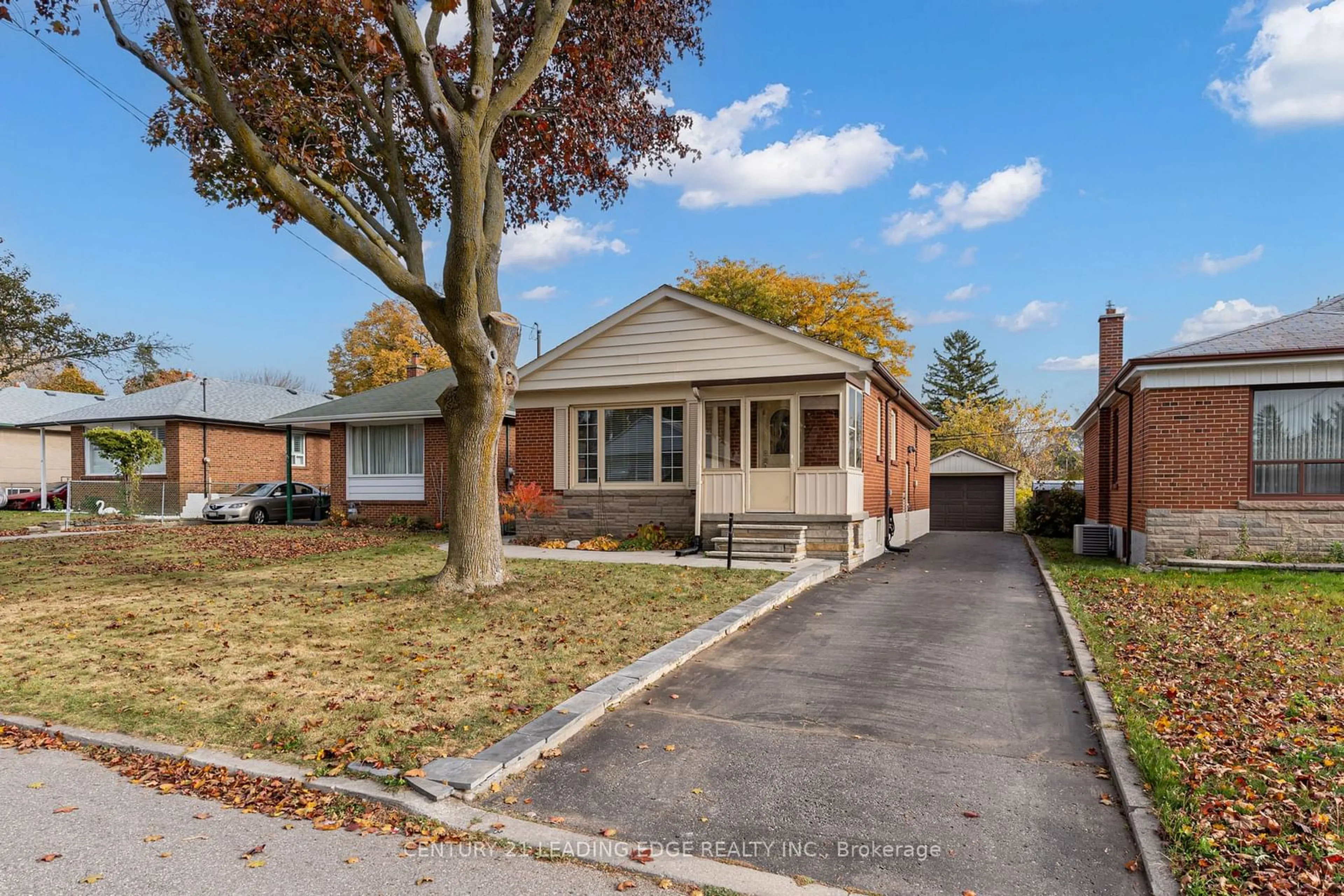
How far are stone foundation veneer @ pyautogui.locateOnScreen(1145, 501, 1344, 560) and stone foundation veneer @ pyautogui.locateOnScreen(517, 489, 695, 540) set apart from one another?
7.94m

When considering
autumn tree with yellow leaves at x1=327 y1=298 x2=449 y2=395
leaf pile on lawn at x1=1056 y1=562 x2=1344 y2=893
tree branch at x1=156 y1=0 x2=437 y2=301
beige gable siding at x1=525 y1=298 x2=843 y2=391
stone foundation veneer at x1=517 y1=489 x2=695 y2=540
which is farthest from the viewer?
autumn tree with yellow leaves at x1=327 y1=298 x2=449 y2=395

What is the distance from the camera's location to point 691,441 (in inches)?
582

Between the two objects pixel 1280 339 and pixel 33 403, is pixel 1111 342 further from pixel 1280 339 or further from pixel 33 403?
pixel 33 403

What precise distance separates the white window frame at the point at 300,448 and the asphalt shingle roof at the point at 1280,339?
27879mm

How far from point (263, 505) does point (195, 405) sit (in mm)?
7090

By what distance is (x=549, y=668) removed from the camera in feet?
20.4

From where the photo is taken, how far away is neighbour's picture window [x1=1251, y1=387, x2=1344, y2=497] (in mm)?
11391

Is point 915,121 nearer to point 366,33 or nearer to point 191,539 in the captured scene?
point 366,33

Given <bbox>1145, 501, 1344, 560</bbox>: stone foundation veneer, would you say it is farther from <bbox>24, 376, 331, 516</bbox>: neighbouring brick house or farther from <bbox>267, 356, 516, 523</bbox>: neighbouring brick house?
<bbox>24, 376, 331, 516</bbox>: neighbouring brick house

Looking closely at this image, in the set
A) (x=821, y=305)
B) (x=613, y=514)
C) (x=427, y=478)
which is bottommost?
(x=613, y=514)

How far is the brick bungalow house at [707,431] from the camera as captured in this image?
529 inches

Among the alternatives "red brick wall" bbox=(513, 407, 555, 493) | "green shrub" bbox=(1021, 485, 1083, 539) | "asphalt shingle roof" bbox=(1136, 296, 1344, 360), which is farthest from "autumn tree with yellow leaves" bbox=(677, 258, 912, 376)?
"asphalt shingle roof" bbox=(1136, 296, 1344, 360)

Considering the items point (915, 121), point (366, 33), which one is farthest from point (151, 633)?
point (915, 121)

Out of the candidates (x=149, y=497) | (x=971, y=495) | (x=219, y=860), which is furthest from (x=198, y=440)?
(x=971, y=495)
